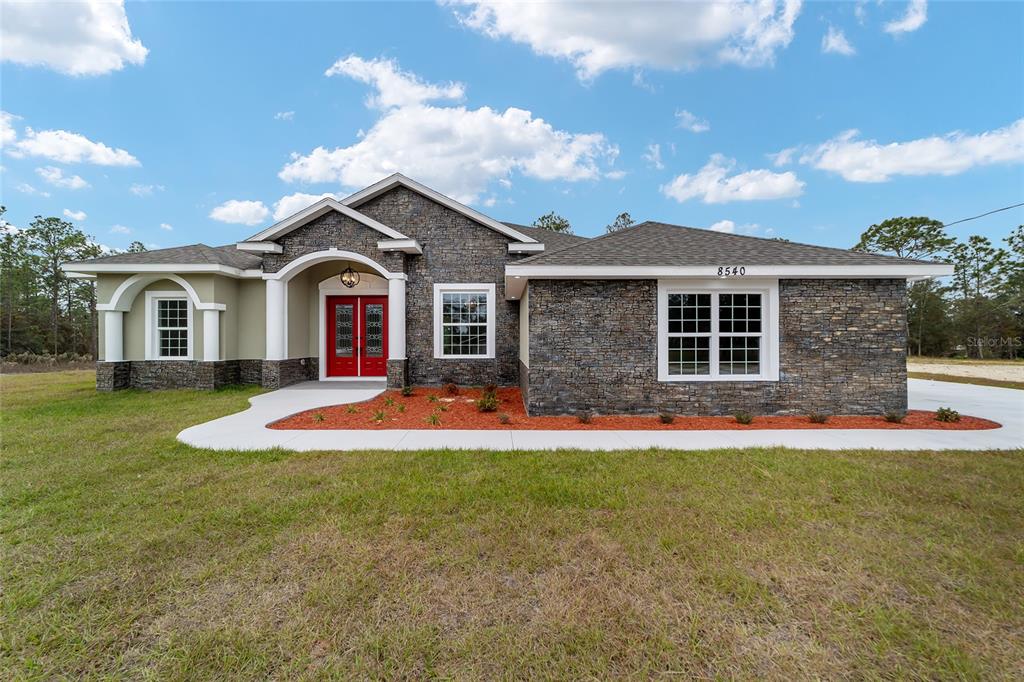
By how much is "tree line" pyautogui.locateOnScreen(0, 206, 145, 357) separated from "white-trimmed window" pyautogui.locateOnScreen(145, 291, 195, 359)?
73.9ft

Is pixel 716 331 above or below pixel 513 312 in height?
below

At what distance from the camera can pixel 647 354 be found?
26.6 ft

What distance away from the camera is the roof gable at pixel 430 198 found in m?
11.8

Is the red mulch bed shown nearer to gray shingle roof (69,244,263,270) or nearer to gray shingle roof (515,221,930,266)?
gray shingle roof (515,221,930,266)

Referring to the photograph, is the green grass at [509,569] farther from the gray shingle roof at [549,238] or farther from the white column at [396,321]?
the gray shingle roof at [549,238]

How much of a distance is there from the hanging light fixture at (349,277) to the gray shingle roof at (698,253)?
6980 millimetres

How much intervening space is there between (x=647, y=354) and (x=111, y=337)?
1544 centimetres

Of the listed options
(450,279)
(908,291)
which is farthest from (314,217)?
(908,291)

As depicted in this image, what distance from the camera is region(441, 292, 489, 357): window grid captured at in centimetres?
1188

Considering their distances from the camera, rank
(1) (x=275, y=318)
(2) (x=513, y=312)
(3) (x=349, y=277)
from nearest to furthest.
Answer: (1) (x=275, y=318), (2) (x=513, y=312), (3) (x=349, y=277)

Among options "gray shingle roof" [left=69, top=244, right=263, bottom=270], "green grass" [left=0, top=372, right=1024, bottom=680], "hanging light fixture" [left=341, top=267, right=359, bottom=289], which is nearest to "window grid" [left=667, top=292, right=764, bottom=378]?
"green grass" [left=0, top=372, right=1024, bottom=680]

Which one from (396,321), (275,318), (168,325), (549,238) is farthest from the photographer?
(549,238)

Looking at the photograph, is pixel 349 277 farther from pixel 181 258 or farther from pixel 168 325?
pixel 168 325

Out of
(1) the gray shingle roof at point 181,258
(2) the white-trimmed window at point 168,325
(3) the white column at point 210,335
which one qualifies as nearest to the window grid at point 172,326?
(2) the white-trimmed window at point 168,325
